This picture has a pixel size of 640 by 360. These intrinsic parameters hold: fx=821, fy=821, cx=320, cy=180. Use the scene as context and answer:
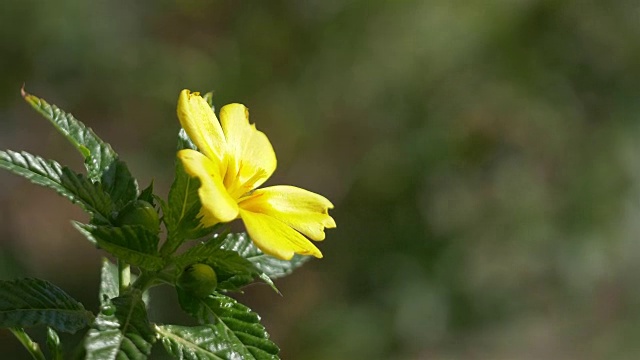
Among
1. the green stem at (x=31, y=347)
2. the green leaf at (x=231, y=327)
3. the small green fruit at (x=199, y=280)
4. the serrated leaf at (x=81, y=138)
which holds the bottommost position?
the green stem at (x=31, y=347)

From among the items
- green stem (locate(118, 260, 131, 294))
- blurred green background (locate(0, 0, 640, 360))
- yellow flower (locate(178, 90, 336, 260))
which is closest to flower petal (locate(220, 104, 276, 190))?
yellow flower (locate(178, 90, 336, 260))

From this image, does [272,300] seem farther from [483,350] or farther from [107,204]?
[107,204]

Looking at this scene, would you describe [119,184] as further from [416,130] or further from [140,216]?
[416,130]

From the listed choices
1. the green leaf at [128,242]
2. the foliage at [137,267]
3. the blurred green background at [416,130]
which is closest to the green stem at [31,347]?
the foliage at [137,267]

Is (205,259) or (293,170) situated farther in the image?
(293,170)

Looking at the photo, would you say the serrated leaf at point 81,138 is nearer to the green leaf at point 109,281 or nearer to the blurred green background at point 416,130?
the green leaf at point 109,281

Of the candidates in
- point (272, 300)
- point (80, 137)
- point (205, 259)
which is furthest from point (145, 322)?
point (272, 300)

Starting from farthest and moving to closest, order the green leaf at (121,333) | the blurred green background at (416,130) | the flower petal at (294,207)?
the blurred green background at (416,130)
the flower petal at (294,207)
the green leaf at (121,333)
